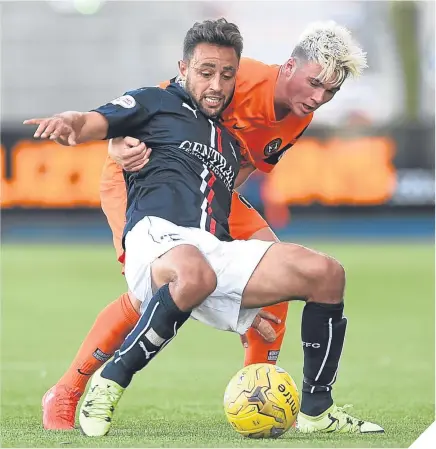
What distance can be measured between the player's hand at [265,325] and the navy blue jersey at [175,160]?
62cm

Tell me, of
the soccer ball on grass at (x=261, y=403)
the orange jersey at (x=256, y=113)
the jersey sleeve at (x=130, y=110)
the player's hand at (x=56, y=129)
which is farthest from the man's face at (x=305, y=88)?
the soccer ball on grass at (x=261, y=403)

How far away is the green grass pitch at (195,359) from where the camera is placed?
579 cm

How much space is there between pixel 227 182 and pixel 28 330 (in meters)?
6.53

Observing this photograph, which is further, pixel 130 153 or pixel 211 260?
pixel 130 153

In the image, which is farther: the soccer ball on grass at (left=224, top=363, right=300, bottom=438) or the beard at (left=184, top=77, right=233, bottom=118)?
the beard at (left=184, top=77, right=233, bottom=118)

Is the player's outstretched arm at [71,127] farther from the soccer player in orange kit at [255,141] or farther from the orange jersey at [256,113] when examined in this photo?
the orange jersey at [256,113]

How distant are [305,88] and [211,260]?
1.15m

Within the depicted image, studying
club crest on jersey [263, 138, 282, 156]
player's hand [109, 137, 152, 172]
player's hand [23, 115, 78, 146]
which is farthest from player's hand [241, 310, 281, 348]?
player's hand [23, 115, 78, 146]

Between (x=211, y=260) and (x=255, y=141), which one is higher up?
(x=255, y=141)

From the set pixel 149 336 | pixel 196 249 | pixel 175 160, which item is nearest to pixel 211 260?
pixel 196 249

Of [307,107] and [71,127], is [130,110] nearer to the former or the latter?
[71,127]

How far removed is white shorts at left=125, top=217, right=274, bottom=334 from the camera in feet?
18.7

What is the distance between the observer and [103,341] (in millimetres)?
6355

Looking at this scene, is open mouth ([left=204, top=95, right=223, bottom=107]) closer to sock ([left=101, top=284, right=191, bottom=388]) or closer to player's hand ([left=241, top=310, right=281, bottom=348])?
sock ([left=101, top=284, right=191, bottom=388])
